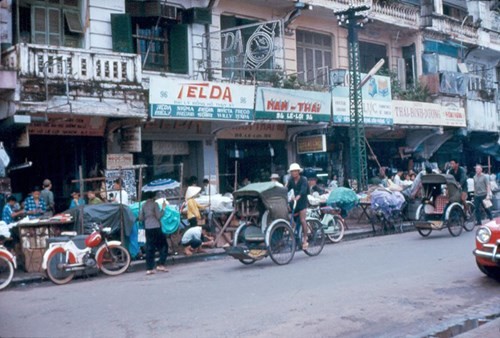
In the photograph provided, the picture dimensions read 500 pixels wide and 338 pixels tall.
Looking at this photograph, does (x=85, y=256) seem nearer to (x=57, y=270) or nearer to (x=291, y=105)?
(x=57, y=270)

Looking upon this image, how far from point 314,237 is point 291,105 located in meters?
7.38

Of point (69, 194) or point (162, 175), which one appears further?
point (162, 175)

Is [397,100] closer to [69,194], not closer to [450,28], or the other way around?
[450,28]

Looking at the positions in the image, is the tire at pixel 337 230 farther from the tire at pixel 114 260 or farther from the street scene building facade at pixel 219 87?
the tire at pixel 114 260

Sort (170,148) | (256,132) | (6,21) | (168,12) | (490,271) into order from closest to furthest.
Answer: (490,271) → (6,21) → (168,12) → (170,148) → (256,132)

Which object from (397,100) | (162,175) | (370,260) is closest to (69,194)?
(162,175)

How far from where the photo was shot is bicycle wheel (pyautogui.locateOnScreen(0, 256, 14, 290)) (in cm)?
1083

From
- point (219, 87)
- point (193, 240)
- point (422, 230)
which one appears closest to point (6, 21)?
point (219, 87)

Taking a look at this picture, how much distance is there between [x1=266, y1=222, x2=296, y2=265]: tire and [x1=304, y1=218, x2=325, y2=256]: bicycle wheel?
35.2 inches

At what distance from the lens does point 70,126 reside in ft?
52.6

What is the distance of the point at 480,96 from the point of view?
28.4 m

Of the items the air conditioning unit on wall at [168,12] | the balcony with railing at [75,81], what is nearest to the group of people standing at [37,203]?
the balcony with railing at [75,81]

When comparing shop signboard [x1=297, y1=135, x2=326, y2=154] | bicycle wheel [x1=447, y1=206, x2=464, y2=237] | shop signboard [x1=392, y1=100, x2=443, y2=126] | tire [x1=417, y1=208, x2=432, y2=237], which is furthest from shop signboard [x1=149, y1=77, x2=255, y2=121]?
shop signboard [x1=392, y1=100, x2=443, y2=126]

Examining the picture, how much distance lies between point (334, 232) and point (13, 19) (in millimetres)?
9214
